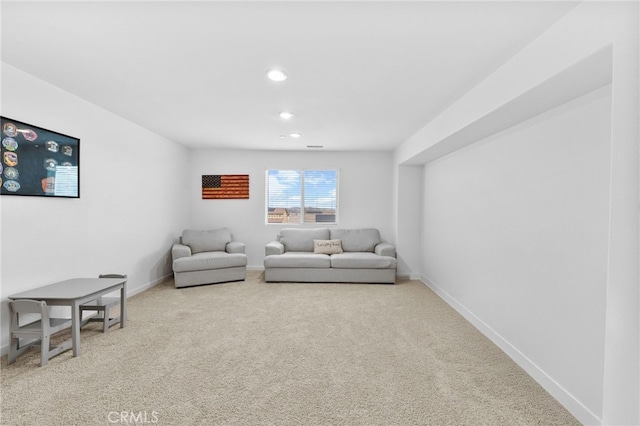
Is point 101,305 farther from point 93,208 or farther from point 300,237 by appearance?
point 300,237

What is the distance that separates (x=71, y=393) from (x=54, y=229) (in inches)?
67.2

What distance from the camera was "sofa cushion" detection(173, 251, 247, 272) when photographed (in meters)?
4.81

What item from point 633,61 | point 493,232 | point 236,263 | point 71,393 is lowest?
point 71,393

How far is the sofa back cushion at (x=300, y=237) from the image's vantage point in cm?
601

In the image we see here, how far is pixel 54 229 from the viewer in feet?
10.00

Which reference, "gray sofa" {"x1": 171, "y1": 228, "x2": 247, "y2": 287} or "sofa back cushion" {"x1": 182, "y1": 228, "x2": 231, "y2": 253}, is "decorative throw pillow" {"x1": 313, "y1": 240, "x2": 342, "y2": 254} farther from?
"sofa back cushion" {"x1": 182, "y1": 228, "x2": 231, "y2": 253}

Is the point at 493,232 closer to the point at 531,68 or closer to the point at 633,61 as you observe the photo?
the point at 531,68

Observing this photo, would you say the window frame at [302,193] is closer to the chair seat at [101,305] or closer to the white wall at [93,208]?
the white wall at [93,208]

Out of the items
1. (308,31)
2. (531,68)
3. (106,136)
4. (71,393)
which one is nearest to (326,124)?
(308,31)

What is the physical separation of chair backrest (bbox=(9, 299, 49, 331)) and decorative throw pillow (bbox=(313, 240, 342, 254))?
4.00 m

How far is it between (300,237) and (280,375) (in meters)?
3.76

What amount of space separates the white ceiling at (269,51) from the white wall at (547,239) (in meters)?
0.69

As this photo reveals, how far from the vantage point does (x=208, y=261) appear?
4.99m

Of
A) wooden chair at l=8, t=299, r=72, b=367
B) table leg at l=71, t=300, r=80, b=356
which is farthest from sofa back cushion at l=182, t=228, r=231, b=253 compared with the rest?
wooden chair at l=8, t=299, r=72, b=367
